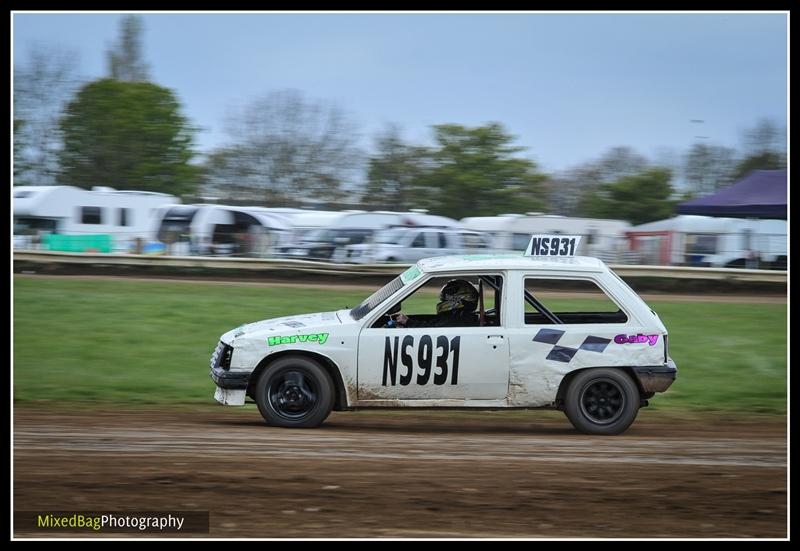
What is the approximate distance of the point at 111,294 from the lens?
60.6 feet

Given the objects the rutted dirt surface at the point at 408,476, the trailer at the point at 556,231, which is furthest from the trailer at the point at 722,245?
the rutted dirt surface at the point at 408,476

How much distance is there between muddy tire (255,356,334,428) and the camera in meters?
8.55

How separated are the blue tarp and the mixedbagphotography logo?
68.8 feet

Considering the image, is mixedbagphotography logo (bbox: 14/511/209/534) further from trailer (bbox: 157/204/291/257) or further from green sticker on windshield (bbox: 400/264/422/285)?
trailer (bbox: 157/204/291/257)

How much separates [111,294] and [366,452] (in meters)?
12.1

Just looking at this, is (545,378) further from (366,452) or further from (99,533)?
(99,533)

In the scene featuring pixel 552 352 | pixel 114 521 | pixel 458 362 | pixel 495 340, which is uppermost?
pixel 495 340

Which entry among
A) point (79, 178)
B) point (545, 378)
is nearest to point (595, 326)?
point (545, 378)

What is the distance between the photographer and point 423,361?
27.9 feet

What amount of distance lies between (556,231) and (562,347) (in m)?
17.9

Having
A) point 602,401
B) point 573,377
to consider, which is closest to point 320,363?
point 573,377

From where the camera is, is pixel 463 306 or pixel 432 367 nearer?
pixel 432 367

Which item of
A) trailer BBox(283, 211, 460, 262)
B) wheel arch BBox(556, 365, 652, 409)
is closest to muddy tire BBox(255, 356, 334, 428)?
wheel arch BBox(556, 365, 652, 409)

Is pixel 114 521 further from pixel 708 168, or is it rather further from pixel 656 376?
pixel 708 168
